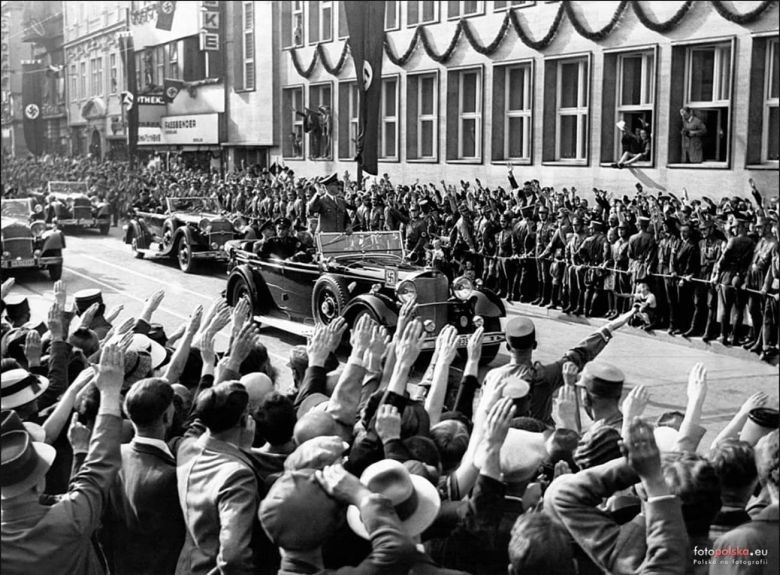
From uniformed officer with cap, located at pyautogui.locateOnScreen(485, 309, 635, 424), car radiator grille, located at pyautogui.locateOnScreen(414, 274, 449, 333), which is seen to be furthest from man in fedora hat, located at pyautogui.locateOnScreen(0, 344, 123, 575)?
car radiator grille, located at pyautogui.locateOnScreen(414, 274, 449, 333)

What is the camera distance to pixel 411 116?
25.7 feet

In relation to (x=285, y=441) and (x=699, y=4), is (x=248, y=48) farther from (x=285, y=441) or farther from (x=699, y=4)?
(x=285, y=441)

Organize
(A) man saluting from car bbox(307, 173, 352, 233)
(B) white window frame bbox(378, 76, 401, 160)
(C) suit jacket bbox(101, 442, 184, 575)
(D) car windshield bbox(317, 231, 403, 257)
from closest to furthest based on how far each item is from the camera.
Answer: (C) suit jacket bbox(101, 442, 184, 575)
(A) man saluting from car bbox(307, 173, 352, 233)
(B) white window frame bbox(378, 76, 401, 160)
(D) car windshield bbox(317, 231, 403, 257)

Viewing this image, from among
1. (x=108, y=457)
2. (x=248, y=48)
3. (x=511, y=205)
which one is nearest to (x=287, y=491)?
(x=108, y=457)

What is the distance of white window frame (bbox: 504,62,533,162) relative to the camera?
304 inches

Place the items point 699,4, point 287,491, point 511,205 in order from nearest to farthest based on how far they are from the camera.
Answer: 1. point 287,491
2. point 699,4
3. point 511,205

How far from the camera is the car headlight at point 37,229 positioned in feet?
32.7

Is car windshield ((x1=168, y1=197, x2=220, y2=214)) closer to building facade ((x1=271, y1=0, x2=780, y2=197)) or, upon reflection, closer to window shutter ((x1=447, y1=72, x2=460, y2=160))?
building facade ((x1=271, y1=0, x2=780, y2=197))

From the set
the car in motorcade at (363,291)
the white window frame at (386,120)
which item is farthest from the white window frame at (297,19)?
the car in motorcade at (363,291)

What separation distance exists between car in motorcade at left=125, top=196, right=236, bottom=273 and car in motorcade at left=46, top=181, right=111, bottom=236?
314 millimetres

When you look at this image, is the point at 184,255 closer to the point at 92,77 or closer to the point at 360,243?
the point at 360,243

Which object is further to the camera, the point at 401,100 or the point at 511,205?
the point at 511,205

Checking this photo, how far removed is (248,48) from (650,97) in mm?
3193

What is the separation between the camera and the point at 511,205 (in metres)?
12.0
